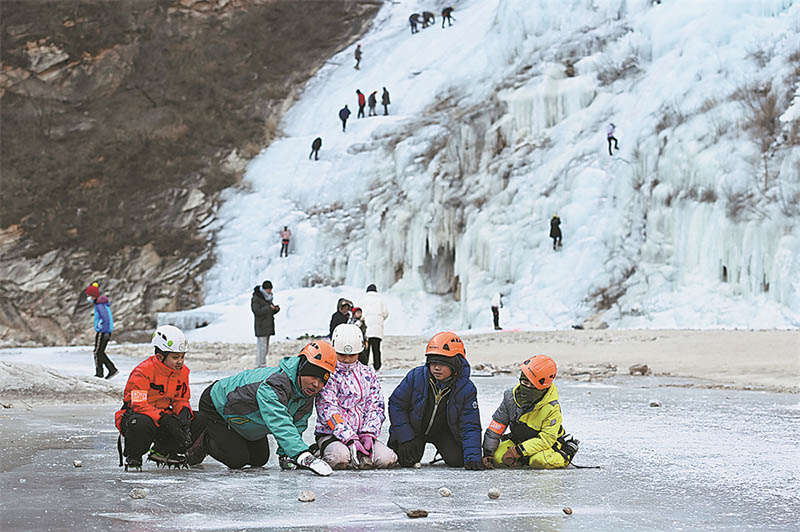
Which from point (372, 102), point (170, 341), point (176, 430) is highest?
point (372, 102)

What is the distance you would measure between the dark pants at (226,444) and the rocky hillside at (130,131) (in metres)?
28.6

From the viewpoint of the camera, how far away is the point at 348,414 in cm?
631

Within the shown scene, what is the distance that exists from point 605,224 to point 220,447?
21.4 metres

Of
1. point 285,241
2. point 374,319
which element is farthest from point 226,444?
point 285,241

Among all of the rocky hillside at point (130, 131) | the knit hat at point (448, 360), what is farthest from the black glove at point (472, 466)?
the rocky hillside at point (130, 131)

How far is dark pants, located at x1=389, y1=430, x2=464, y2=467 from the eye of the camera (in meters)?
6.48

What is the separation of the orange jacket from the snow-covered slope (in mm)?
18260

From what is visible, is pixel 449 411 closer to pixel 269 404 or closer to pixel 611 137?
pixel 269 404

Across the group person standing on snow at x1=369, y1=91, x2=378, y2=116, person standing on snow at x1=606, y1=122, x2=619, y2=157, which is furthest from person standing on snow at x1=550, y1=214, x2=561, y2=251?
person standing on snow at x1=369, y1=91, x2=378, y2=116

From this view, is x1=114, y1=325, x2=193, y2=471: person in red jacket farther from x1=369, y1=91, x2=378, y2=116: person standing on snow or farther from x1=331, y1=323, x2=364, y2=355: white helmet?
x1=369, y1=91, x2=378, y2=116: person standing on snow

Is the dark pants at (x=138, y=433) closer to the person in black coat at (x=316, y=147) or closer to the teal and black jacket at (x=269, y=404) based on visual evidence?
the teal and black jacket at (x=269, y=404)

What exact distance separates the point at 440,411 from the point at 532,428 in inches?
25.3

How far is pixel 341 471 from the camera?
609 cm

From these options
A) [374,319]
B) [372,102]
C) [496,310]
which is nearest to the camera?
[374,319]
